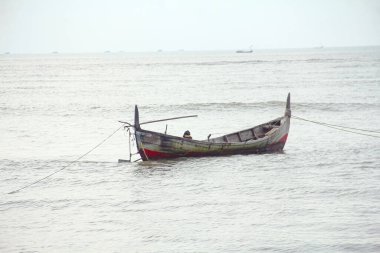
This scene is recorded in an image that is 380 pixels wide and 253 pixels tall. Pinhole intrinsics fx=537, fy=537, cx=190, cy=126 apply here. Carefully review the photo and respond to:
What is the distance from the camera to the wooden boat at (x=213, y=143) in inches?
765

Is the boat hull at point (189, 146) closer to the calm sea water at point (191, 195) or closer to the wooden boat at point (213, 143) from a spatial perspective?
the wooden boat at point (213, 143)

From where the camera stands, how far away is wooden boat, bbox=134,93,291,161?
63.8ft

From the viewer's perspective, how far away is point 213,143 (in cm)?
2028

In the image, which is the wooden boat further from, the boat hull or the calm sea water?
the calm sea water

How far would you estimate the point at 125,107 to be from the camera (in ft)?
147

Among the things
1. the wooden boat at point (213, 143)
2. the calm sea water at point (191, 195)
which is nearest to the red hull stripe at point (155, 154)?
the wooden boat at point (213, 143)

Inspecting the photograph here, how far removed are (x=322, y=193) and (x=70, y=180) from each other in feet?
27.3

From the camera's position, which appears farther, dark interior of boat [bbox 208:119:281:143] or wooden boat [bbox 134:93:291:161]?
dark interior of boat [bbox 208:119:281:143]

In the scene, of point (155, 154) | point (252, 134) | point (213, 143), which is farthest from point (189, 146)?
point (252, 134)

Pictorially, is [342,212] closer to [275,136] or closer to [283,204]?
[283,204]

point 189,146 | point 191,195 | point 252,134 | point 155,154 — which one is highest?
Answer: point 252,134

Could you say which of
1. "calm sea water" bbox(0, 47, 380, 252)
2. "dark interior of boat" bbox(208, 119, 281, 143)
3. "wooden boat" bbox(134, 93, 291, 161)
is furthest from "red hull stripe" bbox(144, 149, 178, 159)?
"dark interior of boat" bbox(208, 119, 281, 143)

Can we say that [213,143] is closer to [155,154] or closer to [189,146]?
[189,146]

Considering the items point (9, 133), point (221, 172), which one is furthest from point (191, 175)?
point (9, 133)
